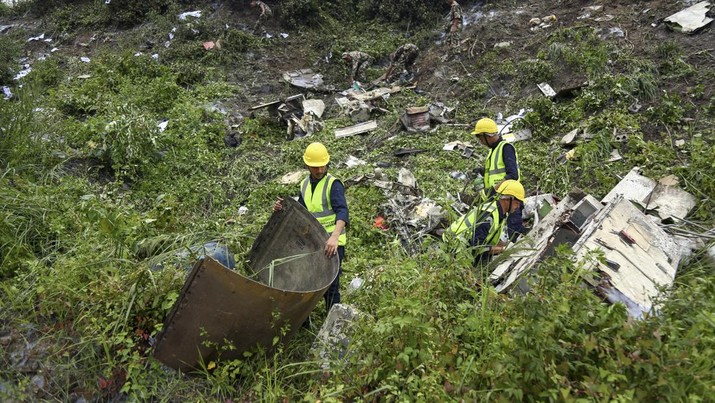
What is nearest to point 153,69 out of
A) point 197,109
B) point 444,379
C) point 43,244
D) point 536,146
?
point 197,109

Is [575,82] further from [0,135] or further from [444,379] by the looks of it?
[0,135]

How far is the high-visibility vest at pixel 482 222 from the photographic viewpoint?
3451 mm

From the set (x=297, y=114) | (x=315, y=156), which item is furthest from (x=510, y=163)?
(x=297, y=114)

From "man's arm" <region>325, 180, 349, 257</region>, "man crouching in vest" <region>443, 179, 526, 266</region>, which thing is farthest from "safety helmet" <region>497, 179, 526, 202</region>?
"man's arm" <region>325, 180, 349, 257</region>

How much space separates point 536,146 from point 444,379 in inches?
182

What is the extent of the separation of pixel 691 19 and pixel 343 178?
19.1 ft

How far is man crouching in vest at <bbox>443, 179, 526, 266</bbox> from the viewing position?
3479 mm

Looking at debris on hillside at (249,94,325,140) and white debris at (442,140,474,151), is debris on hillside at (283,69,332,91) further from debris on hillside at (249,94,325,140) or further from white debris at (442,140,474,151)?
white debris at (442,140,474,151)

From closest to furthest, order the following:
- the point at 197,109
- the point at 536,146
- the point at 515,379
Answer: the point at 515,379
the point at 536,146
the point at 197,109

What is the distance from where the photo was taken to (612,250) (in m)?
3.01

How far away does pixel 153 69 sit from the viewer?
9.40m

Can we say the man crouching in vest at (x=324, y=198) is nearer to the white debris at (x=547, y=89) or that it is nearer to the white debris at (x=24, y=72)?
the white debris at (x=547, y=89)

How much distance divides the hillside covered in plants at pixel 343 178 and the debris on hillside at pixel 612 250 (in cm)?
20

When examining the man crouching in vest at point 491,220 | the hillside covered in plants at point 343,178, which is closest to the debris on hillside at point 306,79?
the hillside covered in plants at point 343,178
